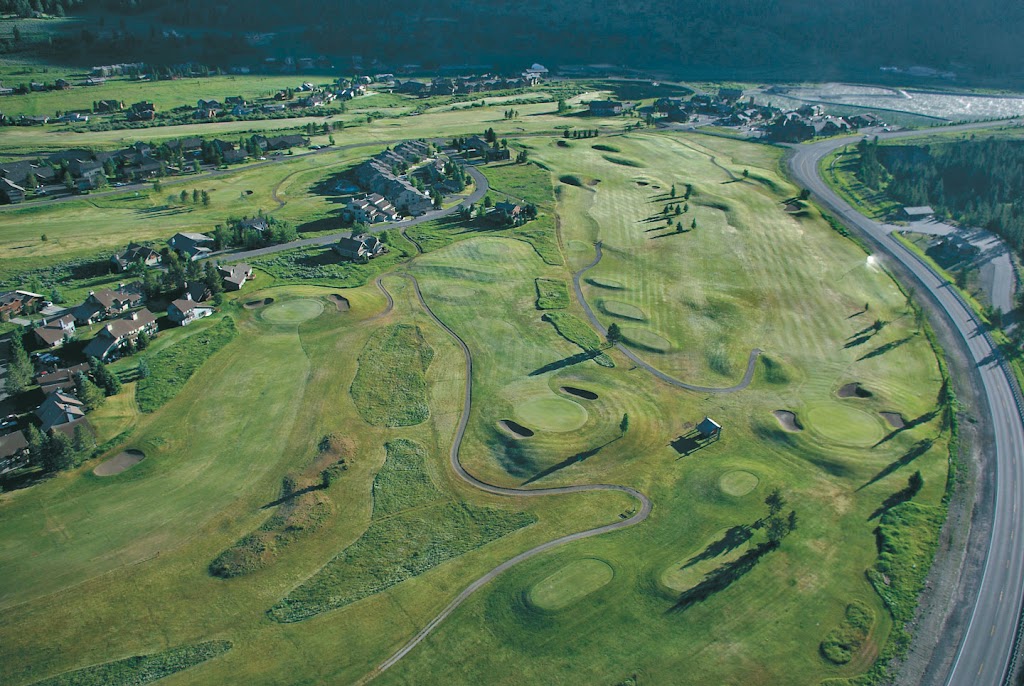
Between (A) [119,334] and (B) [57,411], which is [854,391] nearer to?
(B) [57,411]

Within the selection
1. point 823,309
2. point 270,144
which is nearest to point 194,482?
point 823,309

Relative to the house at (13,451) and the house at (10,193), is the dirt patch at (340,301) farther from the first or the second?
the house at (10,193)

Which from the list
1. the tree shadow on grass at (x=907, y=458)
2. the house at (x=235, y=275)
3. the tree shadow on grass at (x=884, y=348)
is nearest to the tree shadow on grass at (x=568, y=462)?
the tree shadow on grass at (x=907, y=458)

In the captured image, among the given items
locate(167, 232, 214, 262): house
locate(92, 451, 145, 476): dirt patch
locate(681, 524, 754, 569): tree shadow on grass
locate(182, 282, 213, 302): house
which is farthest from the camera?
locate(167, 232, 214, 262): house

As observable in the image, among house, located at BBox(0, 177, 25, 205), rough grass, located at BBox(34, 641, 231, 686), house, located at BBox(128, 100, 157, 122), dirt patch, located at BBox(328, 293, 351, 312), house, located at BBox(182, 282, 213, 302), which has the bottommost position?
rough grass, located at BBox(34, 641, 231, 686)

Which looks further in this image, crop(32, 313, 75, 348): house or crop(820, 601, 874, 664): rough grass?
crop(32, 313, 75, 348): house

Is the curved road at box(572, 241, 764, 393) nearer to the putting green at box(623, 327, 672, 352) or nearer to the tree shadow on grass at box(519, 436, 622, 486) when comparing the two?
the putting green at box(623, 327, 672, 352)

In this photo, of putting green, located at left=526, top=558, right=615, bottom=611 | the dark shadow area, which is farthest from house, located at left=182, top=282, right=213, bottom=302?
the dark shadow area
